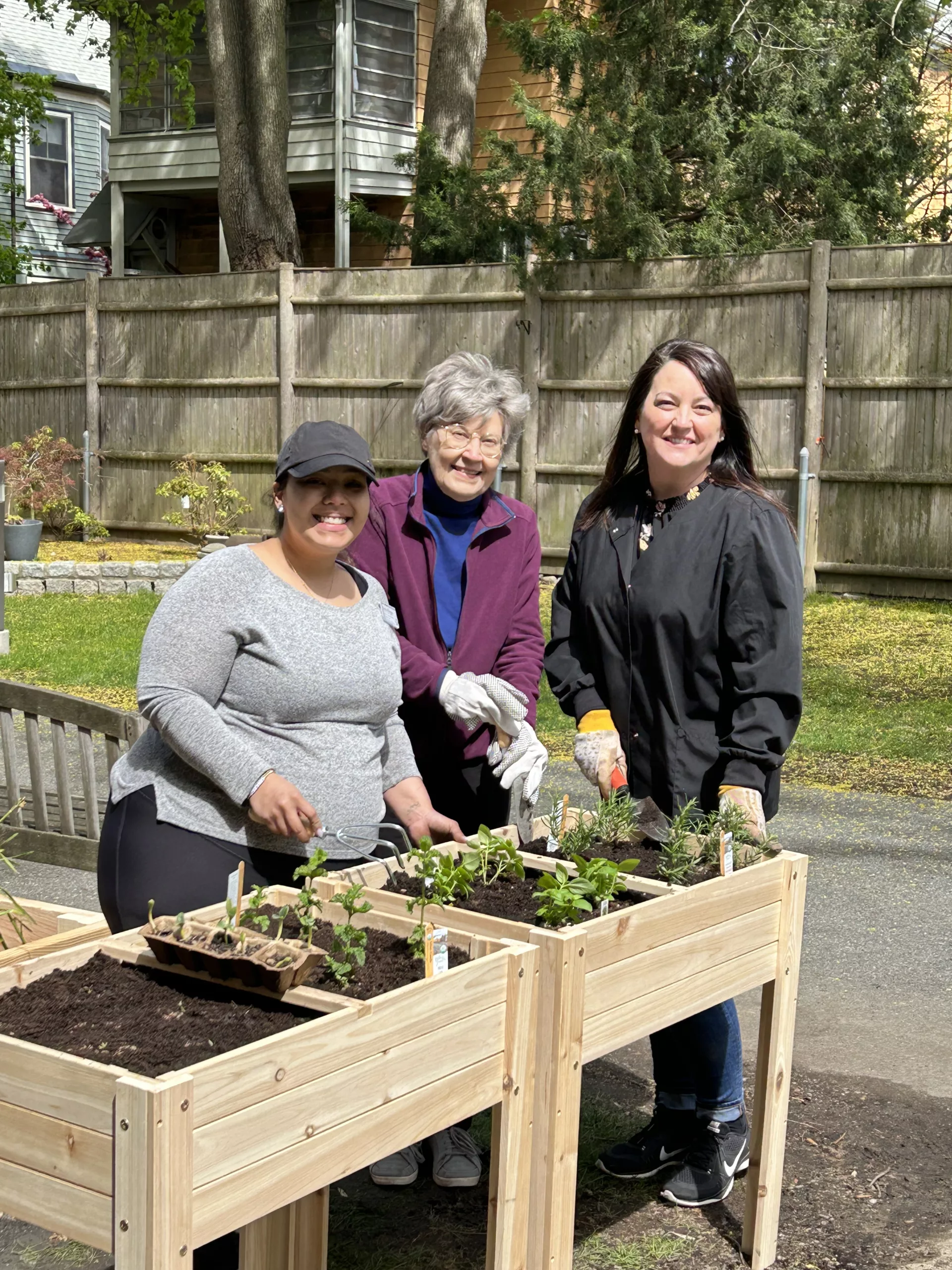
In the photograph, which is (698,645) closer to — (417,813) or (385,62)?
(417,813)

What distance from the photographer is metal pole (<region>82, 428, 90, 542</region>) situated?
55.4 ft

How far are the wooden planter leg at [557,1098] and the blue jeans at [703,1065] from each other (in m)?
0.80

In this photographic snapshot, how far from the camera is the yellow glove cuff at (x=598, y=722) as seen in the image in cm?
340

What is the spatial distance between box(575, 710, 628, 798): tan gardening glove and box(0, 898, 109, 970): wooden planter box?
1.15 meters

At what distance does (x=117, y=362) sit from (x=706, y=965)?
15.1m

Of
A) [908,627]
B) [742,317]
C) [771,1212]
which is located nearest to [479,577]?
[771,1212]

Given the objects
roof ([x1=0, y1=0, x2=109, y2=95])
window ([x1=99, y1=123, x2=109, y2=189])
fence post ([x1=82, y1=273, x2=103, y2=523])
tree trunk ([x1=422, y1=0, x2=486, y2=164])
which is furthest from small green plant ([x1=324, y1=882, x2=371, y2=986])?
window ([x1=99, y1=123, x2=109, y2=189])

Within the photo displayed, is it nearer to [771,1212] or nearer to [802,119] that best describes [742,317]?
[802,119]

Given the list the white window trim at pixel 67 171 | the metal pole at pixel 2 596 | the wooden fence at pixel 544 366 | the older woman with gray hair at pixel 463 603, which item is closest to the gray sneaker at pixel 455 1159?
the older woman with gray hair at pixel 463 603

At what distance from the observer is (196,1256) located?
296cm

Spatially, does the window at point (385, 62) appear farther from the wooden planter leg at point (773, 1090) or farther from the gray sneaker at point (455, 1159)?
the wooden planter leg at point (773, 1090)

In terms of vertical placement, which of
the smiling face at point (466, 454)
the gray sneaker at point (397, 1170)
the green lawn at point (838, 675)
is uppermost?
the smiling face at point (466, 454)

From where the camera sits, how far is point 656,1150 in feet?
11.8

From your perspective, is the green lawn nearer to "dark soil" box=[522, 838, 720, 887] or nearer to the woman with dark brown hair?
the woman with dark brown hair
